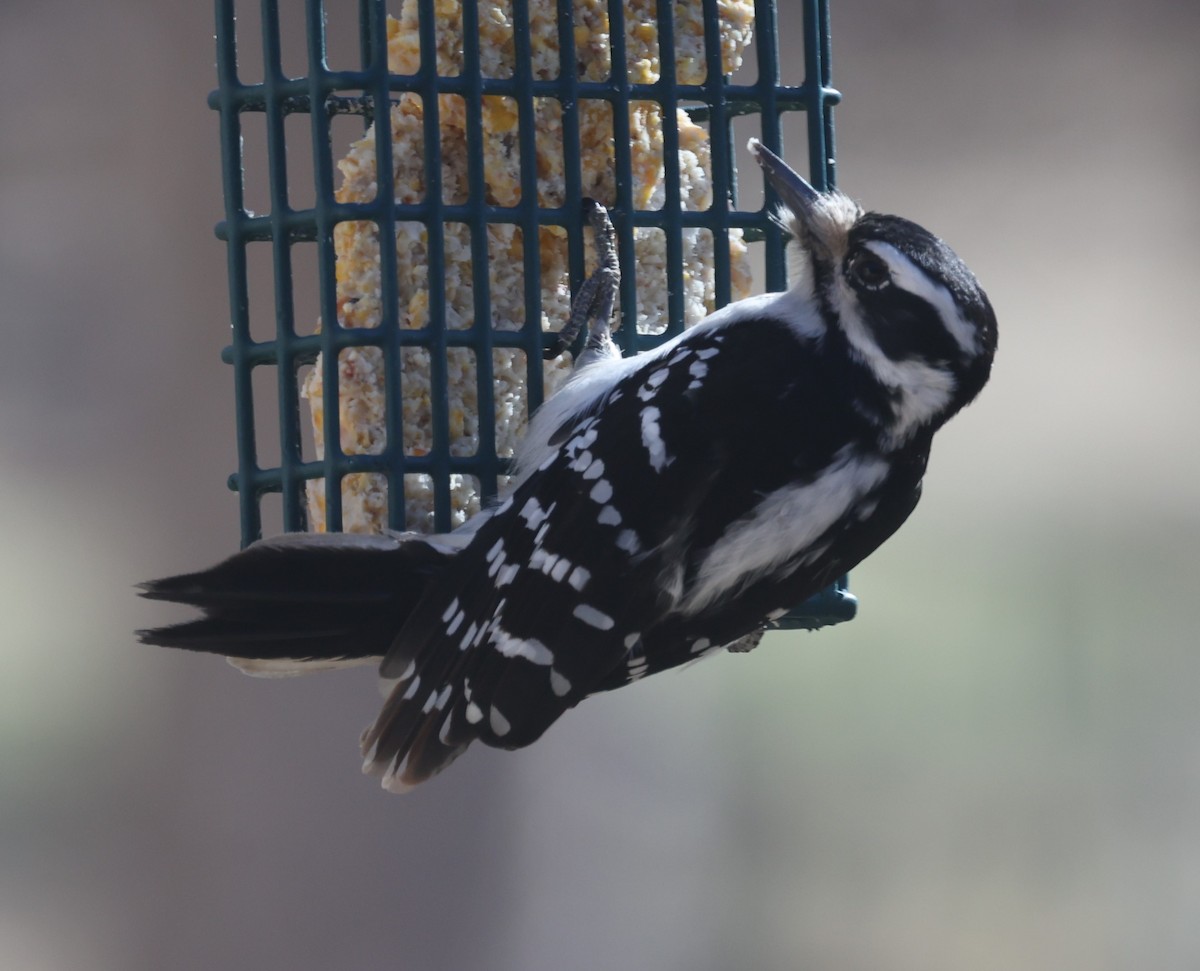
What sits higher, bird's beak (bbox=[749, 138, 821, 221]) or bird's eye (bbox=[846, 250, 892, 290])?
bird's beak (bbox=[749, 138, 821, 221])

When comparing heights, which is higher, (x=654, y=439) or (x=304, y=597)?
(x=654, y=439)

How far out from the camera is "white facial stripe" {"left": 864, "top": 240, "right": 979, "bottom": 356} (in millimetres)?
2479

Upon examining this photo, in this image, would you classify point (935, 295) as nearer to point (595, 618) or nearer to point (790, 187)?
point (790, 187)

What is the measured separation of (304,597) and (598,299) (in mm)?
569

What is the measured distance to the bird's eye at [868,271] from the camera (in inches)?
101

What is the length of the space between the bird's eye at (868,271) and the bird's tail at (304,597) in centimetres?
62

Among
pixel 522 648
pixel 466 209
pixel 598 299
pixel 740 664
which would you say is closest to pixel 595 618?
pixel 522 648

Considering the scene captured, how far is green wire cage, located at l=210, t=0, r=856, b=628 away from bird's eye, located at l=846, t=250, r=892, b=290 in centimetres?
25

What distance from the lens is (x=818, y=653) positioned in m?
5.12

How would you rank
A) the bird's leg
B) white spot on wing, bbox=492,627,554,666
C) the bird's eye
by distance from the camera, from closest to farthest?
1. white spot on wing, bbox=492,627,554,666
2. the bird's eye
3. the bird's leg

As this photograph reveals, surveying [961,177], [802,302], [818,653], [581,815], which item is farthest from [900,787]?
[802,302]

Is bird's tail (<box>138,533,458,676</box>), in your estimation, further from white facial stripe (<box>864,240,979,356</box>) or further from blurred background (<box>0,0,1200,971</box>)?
blurred background (<box>0,0,1200,971</box>)

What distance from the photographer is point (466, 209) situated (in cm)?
264

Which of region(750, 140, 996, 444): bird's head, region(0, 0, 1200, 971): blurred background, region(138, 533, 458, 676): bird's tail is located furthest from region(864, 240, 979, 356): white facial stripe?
region(0, 0, 1200, 971): blurred background
